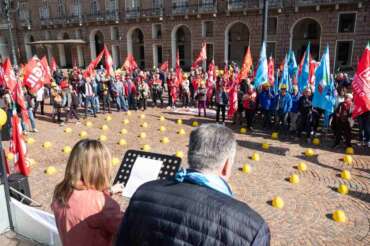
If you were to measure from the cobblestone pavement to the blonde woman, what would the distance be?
3.36 meters

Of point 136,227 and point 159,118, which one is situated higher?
point 136,227

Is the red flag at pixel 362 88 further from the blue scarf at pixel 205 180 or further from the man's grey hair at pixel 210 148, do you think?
the blue scarf at pixel 205 180

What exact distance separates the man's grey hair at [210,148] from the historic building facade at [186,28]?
25270mm

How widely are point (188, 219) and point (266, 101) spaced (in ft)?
34.2

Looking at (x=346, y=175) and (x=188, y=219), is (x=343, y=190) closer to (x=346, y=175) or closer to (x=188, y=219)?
(x=346, y=175)

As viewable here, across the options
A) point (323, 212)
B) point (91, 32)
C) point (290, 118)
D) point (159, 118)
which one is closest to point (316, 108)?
point (290, 118)

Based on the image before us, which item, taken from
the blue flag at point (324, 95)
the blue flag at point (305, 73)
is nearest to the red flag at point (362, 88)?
the blue flag at point (324, 95)

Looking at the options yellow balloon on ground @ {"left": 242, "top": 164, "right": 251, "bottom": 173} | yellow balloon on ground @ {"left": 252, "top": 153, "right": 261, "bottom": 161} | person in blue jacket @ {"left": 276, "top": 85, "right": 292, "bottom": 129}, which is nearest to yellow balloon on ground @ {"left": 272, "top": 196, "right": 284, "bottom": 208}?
yellow balloon on ground @ {"left": 242, "top": 164, "right": 251, "bottom": 173}

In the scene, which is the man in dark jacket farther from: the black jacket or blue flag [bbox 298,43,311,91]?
blue flag [bbox 298,43,311,91]

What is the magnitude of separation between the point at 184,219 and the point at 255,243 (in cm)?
37

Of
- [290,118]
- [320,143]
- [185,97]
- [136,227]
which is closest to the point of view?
[136,227]

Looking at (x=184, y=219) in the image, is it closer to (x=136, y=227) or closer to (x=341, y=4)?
(x=136, y=227)

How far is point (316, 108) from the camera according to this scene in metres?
10.6

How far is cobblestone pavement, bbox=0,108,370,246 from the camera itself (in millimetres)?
5554
